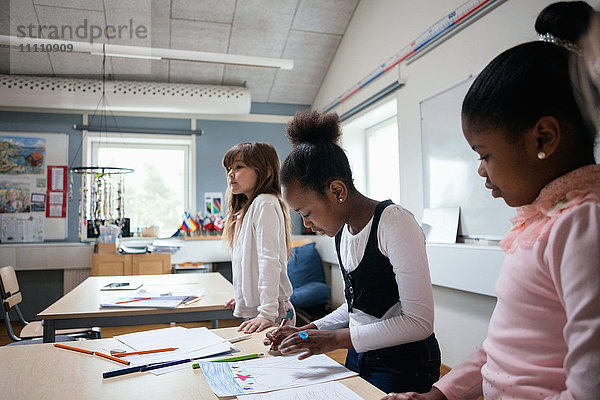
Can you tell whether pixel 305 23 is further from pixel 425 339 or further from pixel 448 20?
pixel 425 339

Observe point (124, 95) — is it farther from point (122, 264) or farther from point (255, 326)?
point (255, 326)

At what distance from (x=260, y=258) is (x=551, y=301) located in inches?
46.2

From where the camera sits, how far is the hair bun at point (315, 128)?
1200 millimetres

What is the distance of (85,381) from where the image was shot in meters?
0.90

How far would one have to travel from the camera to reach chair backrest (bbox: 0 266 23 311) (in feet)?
7.84

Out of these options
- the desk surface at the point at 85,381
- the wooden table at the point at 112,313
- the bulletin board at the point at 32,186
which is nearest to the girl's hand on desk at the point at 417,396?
the desk surface at the point at 85,381

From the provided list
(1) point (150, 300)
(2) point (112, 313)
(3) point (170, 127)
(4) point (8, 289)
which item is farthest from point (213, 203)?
(2) point (112, 313)

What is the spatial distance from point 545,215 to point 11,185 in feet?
16.5

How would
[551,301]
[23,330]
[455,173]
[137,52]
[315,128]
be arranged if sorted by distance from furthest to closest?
[137,52]
[455,173]
[23,330]
[315,128]
[551,301]

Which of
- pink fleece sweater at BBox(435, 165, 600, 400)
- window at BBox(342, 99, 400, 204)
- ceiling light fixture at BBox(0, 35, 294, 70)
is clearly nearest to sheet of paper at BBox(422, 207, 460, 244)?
window at BBox(342, 99, 400, 204)

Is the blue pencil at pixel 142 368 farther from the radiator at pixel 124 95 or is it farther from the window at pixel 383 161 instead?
the radiator at pixel 124 95

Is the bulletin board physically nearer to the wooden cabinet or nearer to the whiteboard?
the wooden cabinet

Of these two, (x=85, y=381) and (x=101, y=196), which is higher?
(x=101, y=196)

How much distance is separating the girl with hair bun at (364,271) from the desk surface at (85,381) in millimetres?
136
